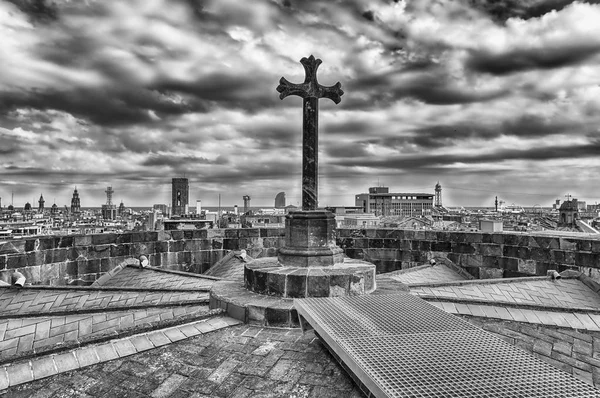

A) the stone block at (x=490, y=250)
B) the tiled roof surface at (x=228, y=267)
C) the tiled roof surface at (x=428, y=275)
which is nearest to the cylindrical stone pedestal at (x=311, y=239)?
the tiled roof surface at (x=428, y=275)

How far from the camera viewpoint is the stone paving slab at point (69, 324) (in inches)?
174

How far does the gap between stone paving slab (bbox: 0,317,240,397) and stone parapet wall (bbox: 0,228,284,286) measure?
17.4 feet

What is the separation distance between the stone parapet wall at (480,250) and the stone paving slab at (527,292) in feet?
4.28

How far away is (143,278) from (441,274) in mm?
6056

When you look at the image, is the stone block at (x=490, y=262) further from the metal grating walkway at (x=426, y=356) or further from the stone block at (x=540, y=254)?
the metal grating walkway at (x=426, y=356)

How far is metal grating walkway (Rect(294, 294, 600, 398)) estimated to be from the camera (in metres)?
2.57

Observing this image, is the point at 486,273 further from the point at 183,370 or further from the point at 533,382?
the point at 183,370

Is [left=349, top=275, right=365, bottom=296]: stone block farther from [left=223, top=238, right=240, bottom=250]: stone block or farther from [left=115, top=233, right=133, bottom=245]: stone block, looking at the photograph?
[left=115, top=233, right=133, bottom=245]: stone block

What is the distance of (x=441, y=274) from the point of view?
845cm

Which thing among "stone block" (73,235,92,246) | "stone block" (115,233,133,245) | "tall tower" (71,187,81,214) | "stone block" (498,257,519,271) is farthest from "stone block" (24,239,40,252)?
"tall tower" (71,187,81,214)

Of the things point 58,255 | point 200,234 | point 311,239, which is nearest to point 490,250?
point 311,239

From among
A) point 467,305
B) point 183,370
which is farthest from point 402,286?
point 183,370

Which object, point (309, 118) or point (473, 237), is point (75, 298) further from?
point (473, 237)

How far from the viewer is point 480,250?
9359 millimetres
